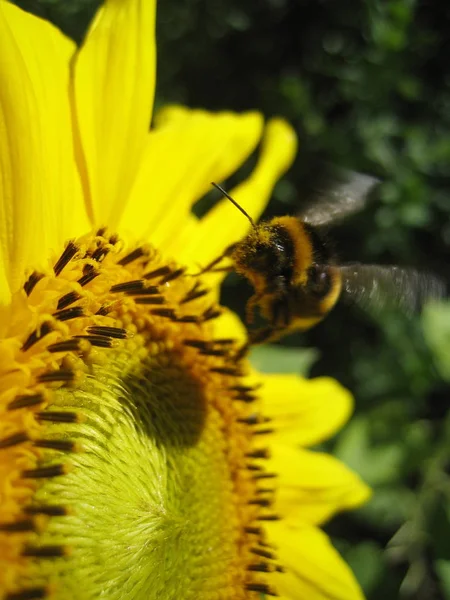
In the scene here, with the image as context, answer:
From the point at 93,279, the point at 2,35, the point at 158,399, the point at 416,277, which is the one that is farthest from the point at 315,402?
the point at 2,35

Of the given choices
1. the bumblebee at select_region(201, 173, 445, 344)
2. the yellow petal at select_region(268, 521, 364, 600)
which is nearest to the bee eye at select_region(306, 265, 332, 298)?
the bumblebee at select_region(201, 173, 445, 344)

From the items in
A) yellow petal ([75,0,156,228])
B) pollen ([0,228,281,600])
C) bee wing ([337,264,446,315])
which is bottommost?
pollen ([0,228,281,600])

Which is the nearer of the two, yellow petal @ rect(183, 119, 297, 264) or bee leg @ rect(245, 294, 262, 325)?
bee leg @ rect(245, 294, 262, 325)

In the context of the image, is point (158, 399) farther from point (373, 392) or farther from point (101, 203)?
point (373, 392)

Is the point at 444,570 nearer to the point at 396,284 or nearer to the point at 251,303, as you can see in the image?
the point at 396,284

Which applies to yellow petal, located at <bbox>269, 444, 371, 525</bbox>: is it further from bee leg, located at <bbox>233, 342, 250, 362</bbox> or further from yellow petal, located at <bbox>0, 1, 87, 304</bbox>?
yellow petal, located at <bbox>0, 1, 87, 304</bbox>

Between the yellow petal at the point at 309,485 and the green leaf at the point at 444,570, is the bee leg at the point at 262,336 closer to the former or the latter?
the yellow petal at the point at 309,485

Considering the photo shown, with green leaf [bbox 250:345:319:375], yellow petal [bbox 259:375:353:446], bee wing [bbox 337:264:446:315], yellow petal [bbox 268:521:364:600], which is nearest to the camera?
bee wing [bbox 337:264:446:315]
